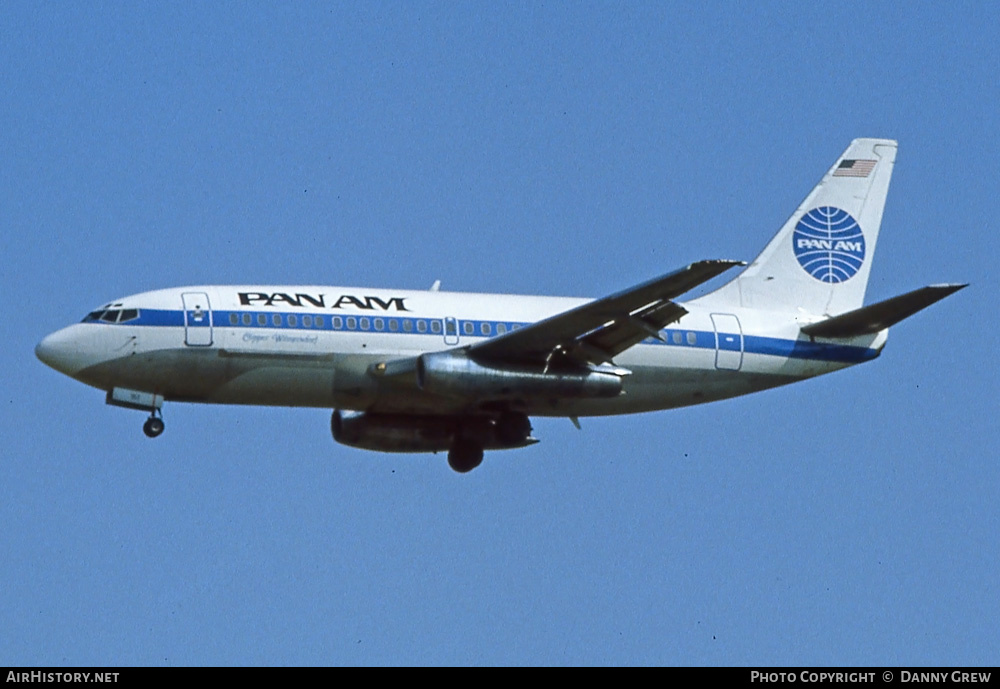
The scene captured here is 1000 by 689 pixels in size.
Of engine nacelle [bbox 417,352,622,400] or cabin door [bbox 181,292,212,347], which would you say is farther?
cabin door [bbox 181,292,212,347]

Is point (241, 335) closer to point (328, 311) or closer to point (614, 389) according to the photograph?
point (328, 311)

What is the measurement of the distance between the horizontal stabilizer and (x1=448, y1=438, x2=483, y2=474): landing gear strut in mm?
9739

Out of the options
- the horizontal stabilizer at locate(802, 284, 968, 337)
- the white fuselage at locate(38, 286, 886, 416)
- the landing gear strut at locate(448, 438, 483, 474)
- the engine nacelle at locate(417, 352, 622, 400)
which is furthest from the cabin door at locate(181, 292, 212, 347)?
the horizontal stabilizer at locate(802, 284, 968, 337)

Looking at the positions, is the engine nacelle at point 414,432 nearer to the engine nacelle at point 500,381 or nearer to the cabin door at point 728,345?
the engine nacelle at point 500,381

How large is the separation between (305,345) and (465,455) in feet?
21.2

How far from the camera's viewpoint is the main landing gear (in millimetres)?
47719

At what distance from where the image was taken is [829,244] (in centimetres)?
5594

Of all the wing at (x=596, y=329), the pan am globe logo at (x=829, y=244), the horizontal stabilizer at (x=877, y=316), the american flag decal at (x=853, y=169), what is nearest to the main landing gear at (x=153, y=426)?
the wing at (x=596, y=329)

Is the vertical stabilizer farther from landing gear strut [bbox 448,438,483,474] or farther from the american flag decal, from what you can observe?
landing gear strut [bbox 448,438,483,474]

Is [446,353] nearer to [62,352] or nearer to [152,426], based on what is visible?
[152,426]

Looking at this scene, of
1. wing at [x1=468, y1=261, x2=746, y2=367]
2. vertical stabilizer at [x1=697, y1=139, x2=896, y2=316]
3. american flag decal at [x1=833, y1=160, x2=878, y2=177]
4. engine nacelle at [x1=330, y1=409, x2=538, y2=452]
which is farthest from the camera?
american flag decal at [x1=833, y1=160, x2=878, y2=177]

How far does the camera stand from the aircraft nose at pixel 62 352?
156 feet

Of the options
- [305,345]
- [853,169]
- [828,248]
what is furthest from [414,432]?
[853,169]

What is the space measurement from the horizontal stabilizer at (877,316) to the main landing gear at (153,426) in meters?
17.9
